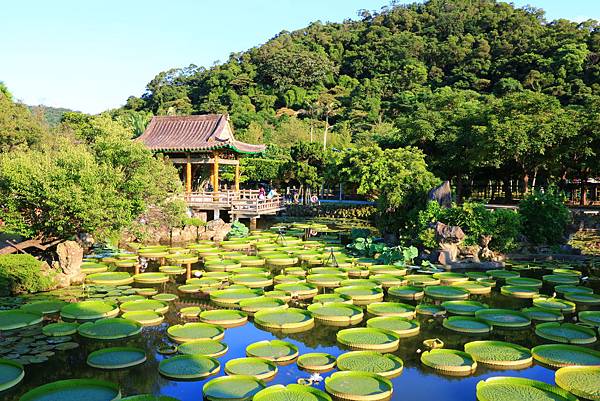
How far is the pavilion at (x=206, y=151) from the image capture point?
27.1m

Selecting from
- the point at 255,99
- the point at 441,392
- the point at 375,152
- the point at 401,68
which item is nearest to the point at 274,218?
the point at 375,152

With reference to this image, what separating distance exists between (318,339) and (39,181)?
8745 millimetres

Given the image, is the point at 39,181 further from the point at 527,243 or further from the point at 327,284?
the point at 527,243

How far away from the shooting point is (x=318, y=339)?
1009 cm

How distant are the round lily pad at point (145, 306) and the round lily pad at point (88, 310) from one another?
0.72 ft

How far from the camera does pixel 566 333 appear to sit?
10.0 metres

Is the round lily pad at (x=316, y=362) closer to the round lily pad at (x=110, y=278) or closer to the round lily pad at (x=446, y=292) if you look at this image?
the round lily pad at (x=446, y=292)

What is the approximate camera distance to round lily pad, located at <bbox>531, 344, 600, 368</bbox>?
8645 millimetres

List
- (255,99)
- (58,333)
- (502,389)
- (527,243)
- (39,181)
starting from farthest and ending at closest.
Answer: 1. (255,99)
2. (527,243)
3. (39,181)
4. (58,333)
5. (502,389)

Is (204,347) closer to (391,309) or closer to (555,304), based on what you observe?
(391,309)

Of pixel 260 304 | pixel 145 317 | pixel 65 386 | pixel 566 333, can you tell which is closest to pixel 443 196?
pixel 566 333

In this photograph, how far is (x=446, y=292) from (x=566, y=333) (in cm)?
350

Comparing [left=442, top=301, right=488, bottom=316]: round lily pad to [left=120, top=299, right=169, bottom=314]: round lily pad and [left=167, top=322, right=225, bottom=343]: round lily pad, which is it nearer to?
[left=167, top=322, right=225, bottom=343]: round lily pad

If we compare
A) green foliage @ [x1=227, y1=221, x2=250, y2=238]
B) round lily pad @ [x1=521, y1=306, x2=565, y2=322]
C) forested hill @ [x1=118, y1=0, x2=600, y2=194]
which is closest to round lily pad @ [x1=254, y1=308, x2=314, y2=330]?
round lily pad @ [x1=521, y1=306, x2=565, y2=322]
